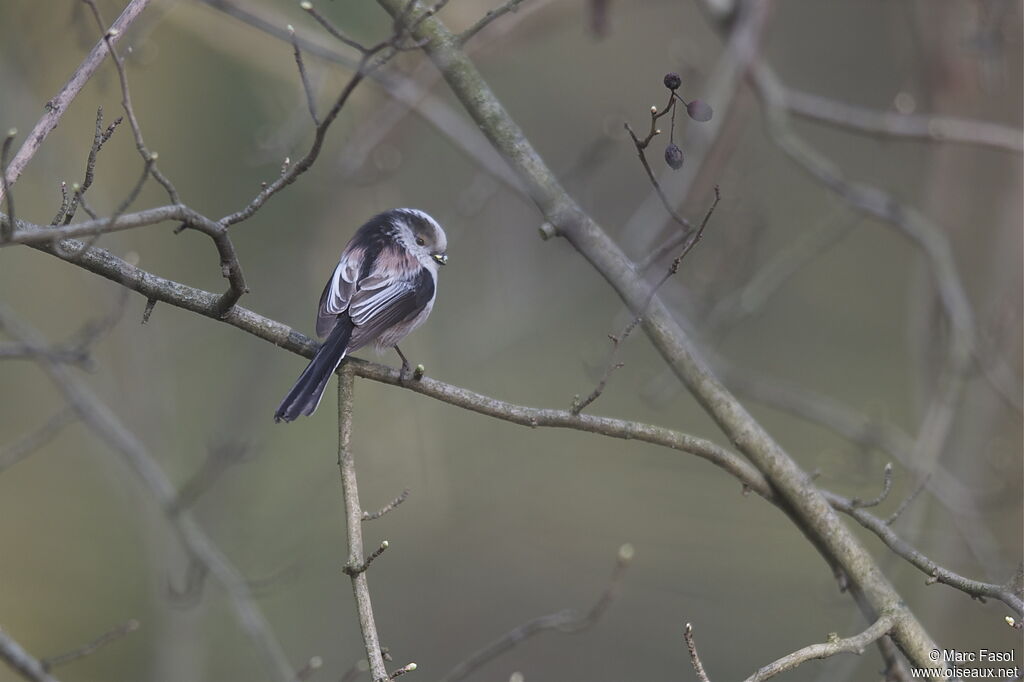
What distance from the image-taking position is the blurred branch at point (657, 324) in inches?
116

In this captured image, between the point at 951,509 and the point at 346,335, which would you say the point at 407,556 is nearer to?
the point at 951,509

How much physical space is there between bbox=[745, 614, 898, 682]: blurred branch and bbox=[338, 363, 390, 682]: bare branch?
0.84 meters

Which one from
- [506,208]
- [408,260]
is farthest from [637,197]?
[408,260]

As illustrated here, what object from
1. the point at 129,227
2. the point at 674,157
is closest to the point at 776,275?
the point at 674,157

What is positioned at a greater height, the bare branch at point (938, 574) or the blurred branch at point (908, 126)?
the blurred branch at point (908, 126)

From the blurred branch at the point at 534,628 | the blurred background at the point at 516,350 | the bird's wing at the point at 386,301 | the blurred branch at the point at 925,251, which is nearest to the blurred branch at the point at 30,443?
the blurred background at the point at 516,350

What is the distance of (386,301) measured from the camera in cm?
341

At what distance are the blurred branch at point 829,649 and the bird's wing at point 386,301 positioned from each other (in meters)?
1.53

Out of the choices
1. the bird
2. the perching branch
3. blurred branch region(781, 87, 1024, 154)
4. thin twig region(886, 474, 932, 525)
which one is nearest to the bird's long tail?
the bird

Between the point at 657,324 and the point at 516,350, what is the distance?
561cm

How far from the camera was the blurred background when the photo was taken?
4.92m

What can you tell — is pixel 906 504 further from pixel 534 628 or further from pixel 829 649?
pixel 534 628

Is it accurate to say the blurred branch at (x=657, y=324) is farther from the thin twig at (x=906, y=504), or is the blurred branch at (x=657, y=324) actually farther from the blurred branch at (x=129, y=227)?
→ the blurred branch at (x=129, y=227)

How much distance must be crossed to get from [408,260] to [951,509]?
259 centimetres
